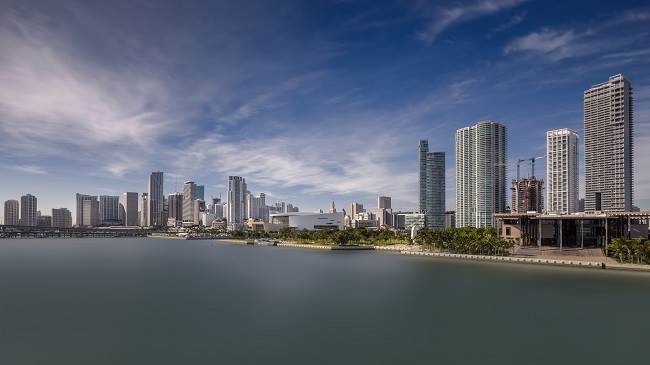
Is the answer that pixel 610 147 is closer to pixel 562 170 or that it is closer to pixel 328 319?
pixel 562 170

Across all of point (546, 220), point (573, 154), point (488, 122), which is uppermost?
point (488, 122)

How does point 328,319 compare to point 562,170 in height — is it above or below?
below

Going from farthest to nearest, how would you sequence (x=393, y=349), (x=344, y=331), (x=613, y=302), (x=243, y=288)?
1. (x=243, y=288)
2. (x=613, y=302)
3. (x=344, y=331)
4. (x=393, y=349)

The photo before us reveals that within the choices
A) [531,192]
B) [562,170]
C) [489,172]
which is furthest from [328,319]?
[562,170]

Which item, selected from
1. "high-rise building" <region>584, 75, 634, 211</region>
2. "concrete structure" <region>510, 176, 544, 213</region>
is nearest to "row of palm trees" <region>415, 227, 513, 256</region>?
"concrete structure" <region>510, 176, 544, 213</region>

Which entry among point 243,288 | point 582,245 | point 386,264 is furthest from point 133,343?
point 582,245

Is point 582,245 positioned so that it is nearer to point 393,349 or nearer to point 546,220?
point 546,220
